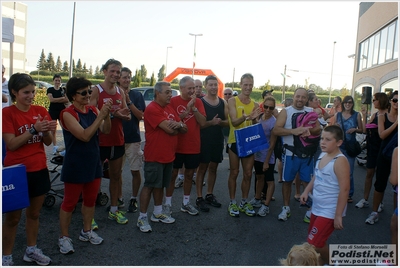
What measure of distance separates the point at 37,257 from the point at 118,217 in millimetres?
1301

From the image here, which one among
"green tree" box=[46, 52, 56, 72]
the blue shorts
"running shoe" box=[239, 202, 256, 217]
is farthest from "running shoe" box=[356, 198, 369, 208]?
"green tree" box=[46, 52, 56, 72]

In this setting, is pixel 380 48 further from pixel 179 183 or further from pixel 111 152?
pixel 111 152

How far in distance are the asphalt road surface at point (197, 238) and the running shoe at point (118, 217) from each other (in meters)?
0.07

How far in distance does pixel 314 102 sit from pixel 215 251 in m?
4.00

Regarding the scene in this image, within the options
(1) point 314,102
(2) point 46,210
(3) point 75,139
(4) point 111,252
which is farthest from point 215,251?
(1) point 314,102

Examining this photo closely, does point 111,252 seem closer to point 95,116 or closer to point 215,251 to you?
point 215,251

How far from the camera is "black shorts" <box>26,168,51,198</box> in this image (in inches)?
128

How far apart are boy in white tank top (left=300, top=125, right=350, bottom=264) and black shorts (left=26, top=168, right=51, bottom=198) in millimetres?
2557

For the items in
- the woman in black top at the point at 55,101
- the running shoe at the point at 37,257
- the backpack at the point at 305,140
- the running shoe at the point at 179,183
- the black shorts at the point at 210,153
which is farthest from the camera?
the woman in black top at the point at 55,101

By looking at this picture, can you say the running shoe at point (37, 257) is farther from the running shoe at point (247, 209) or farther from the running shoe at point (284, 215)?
the running shoe at point (284, 215)

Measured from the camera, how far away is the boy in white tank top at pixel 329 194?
3096 millimetres

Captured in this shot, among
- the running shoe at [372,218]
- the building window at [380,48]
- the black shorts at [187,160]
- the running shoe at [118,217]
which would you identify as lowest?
the running shoe at [118,217]

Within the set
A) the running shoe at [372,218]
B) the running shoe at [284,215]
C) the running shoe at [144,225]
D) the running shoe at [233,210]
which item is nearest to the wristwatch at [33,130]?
the running shoe at [144,225]

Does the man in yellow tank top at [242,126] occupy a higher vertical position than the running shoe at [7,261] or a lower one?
higher
